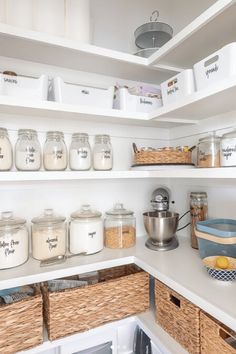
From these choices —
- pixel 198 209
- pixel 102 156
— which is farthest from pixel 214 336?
pixel 102 156

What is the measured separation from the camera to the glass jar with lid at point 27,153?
1010 mm

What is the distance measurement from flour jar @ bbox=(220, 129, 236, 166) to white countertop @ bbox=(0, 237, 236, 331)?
0.43m

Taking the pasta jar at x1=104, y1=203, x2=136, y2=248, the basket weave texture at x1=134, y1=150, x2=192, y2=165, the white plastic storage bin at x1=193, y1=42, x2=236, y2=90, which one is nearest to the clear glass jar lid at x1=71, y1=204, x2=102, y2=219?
the pasta jar at x1=104, y1=203, x2=136, y2=248

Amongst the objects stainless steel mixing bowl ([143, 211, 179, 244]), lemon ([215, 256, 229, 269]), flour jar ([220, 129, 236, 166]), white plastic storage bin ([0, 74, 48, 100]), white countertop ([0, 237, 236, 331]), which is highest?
white plastic storage bin ([0, 74, 48, 100])

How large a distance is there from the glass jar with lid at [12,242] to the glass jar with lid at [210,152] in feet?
2.66

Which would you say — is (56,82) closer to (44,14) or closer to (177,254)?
(44,14)

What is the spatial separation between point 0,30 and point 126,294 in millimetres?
1171

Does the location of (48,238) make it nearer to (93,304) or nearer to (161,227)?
(93,304)

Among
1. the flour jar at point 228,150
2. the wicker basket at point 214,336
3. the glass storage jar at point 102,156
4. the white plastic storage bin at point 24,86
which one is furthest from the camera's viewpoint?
the glass storage jar at point 102,156

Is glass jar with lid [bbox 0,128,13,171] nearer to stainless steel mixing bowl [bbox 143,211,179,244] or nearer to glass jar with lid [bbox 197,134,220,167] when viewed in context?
stainless steel mixing bowl [bbox 143,211,179,244]

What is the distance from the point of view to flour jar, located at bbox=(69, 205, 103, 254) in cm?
112

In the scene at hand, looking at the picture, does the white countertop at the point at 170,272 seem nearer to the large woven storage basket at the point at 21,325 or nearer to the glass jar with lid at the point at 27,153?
the large woven storage basket at the point at 21,325

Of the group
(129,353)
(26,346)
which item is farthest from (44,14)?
(129,353)

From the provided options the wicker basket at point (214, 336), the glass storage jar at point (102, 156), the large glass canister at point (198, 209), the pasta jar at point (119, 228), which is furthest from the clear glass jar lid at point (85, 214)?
the wicker basket at point (214, 336)
